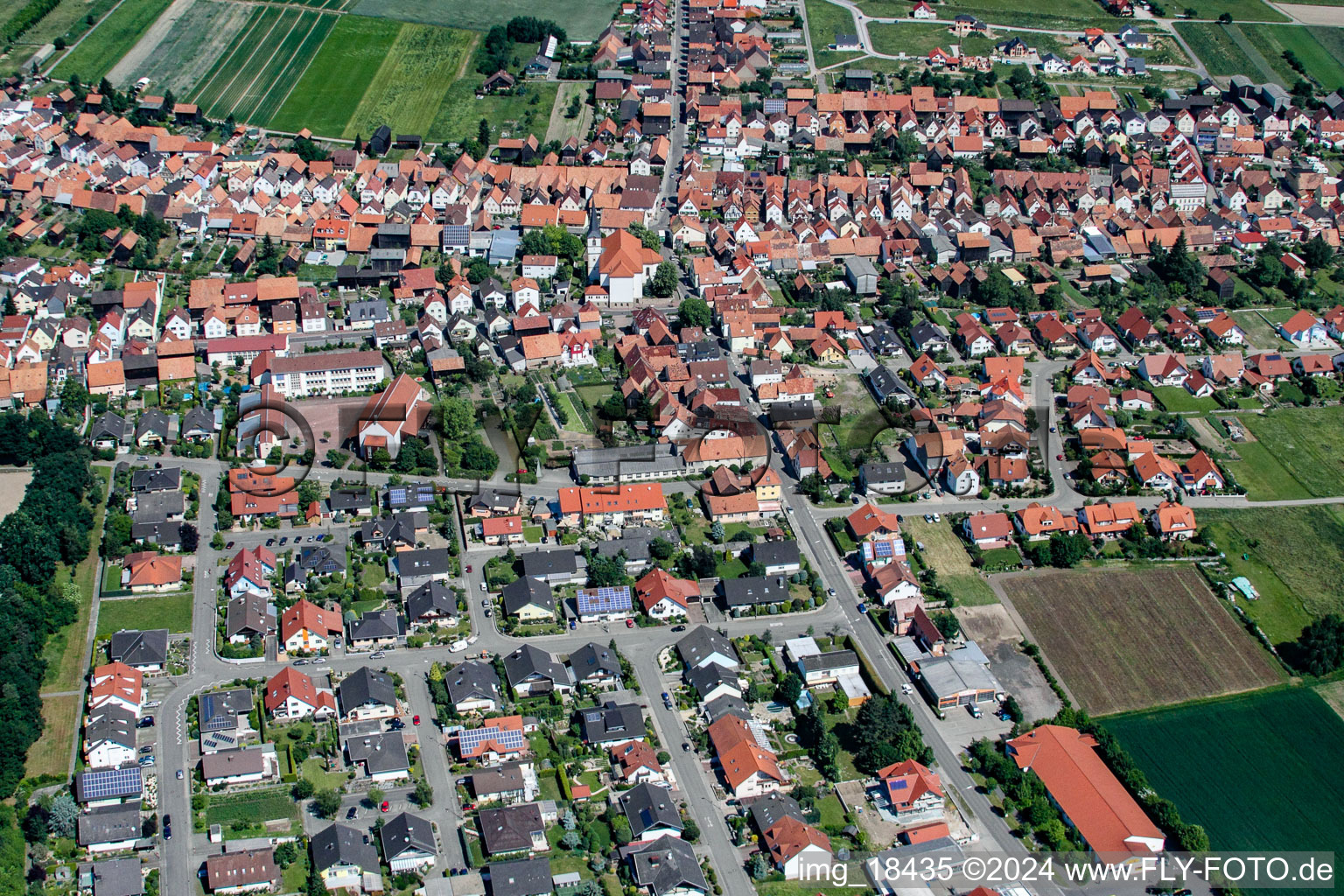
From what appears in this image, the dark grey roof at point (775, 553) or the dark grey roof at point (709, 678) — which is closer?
the dark grey roof at point (709, 678)

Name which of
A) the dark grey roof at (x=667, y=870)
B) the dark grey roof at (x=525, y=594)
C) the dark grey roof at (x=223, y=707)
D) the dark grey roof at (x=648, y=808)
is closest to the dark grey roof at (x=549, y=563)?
the dark grey roof at (x=525, y=594)

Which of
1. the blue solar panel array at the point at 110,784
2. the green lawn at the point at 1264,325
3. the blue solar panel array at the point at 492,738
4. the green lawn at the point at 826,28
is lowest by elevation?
the blue solar panel array at the point at 110,784

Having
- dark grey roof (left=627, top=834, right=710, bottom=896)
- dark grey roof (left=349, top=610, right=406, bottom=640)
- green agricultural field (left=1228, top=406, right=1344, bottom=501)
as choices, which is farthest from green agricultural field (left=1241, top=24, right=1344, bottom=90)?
dark grey roof (left=627, top=834, right=710, bottom=896)

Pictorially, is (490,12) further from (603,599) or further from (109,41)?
(603,599)

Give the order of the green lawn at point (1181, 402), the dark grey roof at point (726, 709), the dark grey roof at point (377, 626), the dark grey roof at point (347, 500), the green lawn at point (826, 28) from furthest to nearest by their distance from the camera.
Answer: the green lawn at point (826, 28) < the green lawn at point (1181, 402) < the dark grey roof at point (347, 500) < the dark grey roof at point (377, 626) < the dark grey roof at point (726, 709)

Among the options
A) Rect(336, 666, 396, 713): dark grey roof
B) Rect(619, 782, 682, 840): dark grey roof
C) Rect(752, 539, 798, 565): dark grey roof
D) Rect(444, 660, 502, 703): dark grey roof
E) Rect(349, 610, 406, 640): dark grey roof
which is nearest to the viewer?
Rect(619, 782, 682, 840): dark grey roof

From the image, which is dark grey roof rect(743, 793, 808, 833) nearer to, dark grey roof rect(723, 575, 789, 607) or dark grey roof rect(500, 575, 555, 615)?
dark grey roof rect(723, 575, 789, 607)

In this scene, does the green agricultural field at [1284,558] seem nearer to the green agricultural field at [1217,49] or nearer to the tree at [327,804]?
the tree at [327,804]

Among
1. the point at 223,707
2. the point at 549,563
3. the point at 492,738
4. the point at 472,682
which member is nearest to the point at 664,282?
the point at 549,563
